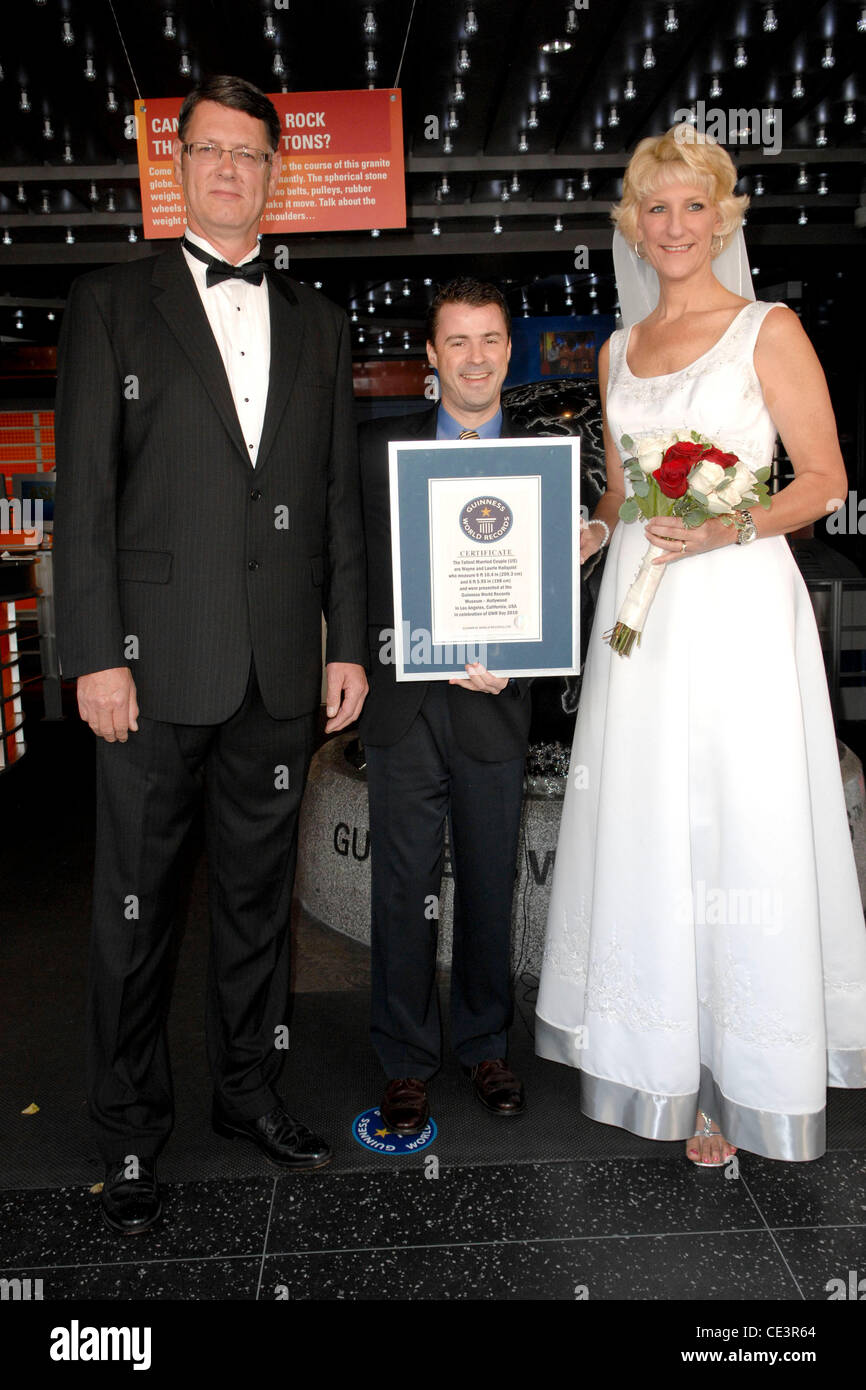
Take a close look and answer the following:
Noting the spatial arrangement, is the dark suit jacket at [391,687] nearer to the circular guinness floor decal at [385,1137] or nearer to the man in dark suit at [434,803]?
the man in dark suit at [434,803]

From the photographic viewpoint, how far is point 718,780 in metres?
2.22

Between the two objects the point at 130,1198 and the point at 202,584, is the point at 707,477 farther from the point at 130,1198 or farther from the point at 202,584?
the point at 130,1198

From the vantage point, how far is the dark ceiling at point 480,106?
6.06 meters

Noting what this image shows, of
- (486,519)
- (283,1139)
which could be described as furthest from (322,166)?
(283,1139)

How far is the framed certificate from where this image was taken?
6.94ft

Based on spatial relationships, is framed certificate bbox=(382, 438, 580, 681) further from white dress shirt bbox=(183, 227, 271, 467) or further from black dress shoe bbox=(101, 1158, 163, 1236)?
black dress shoe bbox=(101, 1158, 163, 1236)

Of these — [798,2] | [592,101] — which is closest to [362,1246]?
[798,2]

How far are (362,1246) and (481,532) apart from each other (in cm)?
145

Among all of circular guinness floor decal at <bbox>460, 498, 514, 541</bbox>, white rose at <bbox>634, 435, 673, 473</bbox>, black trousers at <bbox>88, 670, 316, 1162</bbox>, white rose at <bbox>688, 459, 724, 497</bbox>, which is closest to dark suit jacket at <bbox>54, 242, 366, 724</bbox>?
black trousers at <bbox>88, 670, 316, 1162</bbox>

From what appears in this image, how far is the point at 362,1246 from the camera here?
2020 millimetres

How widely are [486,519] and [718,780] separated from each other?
75cm

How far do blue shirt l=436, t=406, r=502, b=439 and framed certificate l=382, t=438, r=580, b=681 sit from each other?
21cm

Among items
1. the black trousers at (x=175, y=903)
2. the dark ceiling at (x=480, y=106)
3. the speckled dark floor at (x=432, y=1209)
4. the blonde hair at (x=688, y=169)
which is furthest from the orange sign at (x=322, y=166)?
the speckled dark floor at (x=432, y=1209)
